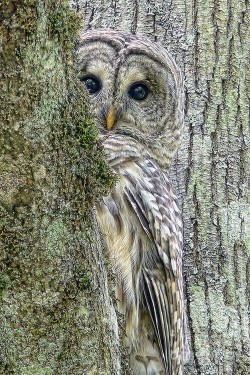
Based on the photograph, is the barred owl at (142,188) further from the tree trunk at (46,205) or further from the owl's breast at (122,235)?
the tree trunk at (46,205)

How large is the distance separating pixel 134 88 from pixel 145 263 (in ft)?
3.53

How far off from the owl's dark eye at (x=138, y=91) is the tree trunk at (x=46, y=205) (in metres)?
2.16

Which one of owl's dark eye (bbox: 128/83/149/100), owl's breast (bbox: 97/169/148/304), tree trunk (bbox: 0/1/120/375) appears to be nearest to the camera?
tree trunk (bbox: 0/1/120/375)

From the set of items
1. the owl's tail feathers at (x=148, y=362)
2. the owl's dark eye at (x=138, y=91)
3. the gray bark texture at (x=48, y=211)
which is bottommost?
the owl's tail feathers at (x=148, y=362)

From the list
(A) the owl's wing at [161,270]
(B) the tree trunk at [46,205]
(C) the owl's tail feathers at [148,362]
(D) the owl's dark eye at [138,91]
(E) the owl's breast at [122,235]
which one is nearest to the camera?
(B) the tree trunk at [46,205]

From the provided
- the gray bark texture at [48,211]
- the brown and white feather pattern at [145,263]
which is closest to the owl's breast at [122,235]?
the brown and white feather pattern at [145,263]

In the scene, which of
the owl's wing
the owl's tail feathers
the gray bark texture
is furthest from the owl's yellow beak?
the gray bark texture

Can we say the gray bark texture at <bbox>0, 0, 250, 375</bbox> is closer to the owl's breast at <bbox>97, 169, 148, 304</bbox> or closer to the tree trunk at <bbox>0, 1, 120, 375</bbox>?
the tree trunk at <bbox>0, 1, 120, 375</bbox>

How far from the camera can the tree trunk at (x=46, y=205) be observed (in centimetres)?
192

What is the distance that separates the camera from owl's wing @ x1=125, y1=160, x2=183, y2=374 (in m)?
3.82

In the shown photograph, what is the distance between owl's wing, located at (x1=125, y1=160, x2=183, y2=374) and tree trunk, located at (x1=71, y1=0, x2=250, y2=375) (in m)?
0.34

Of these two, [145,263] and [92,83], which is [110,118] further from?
[145,263]

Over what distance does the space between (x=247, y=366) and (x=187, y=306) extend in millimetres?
464

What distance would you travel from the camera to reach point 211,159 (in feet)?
14.4
